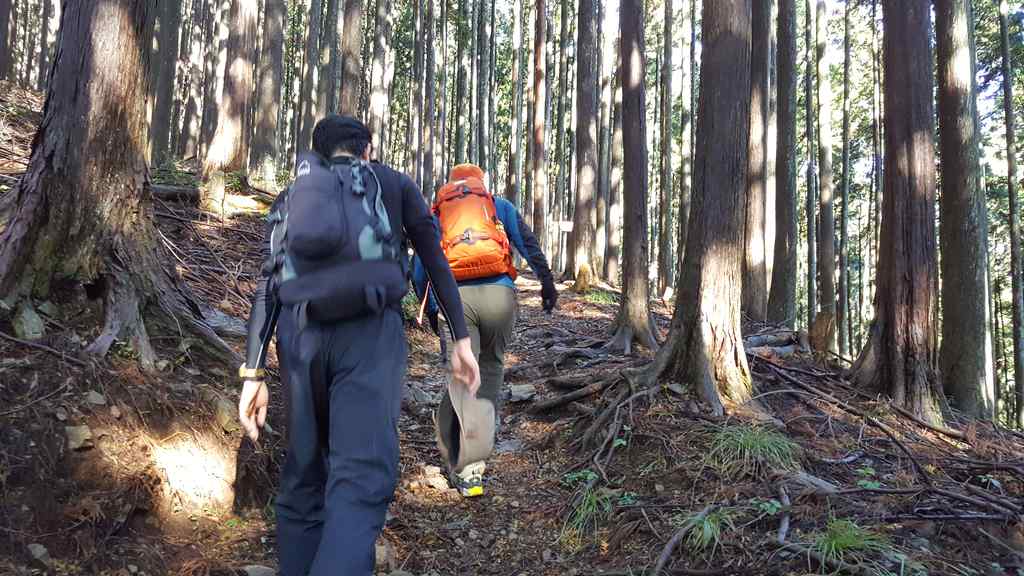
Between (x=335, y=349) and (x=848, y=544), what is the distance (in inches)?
95.8

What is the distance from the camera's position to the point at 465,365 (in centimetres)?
246

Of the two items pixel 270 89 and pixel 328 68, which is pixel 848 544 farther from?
pixel 328 68

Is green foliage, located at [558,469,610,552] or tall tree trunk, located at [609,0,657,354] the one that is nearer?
green foliage, located at [558,469,610,552]

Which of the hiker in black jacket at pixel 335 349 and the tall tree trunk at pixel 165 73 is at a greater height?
the tall tree trunk at pixel 165 73

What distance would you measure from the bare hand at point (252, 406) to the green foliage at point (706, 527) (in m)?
2.13

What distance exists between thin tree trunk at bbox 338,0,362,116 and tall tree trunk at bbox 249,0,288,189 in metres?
1.32

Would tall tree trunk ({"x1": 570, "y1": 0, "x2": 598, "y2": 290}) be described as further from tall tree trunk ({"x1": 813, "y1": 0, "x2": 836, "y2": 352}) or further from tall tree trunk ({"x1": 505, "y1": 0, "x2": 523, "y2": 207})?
tall tree trunk ({"x1": 505, "y1": 0, "x2": 523, "y2": 207})

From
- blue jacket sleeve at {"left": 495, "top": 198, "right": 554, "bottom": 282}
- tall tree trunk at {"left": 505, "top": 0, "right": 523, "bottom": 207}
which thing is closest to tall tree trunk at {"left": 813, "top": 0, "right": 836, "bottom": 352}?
tall tree trunk at {"left": 505, "top": 0, "right": 523, "bottom": 207}

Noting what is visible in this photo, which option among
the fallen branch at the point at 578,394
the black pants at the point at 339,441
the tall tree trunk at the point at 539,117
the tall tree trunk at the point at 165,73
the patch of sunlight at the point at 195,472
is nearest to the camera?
the black pants at the point at 339,441

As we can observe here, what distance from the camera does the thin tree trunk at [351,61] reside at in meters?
10.9

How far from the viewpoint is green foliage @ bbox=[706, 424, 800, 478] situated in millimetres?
3773

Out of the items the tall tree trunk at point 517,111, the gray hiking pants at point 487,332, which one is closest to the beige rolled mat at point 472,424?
the gray hiking pants at point 487,332

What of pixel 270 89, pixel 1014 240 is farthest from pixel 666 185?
pixel 270 89

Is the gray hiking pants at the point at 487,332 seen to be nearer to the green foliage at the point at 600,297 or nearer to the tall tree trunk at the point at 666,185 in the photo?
the green foliage at the point at 600,297
